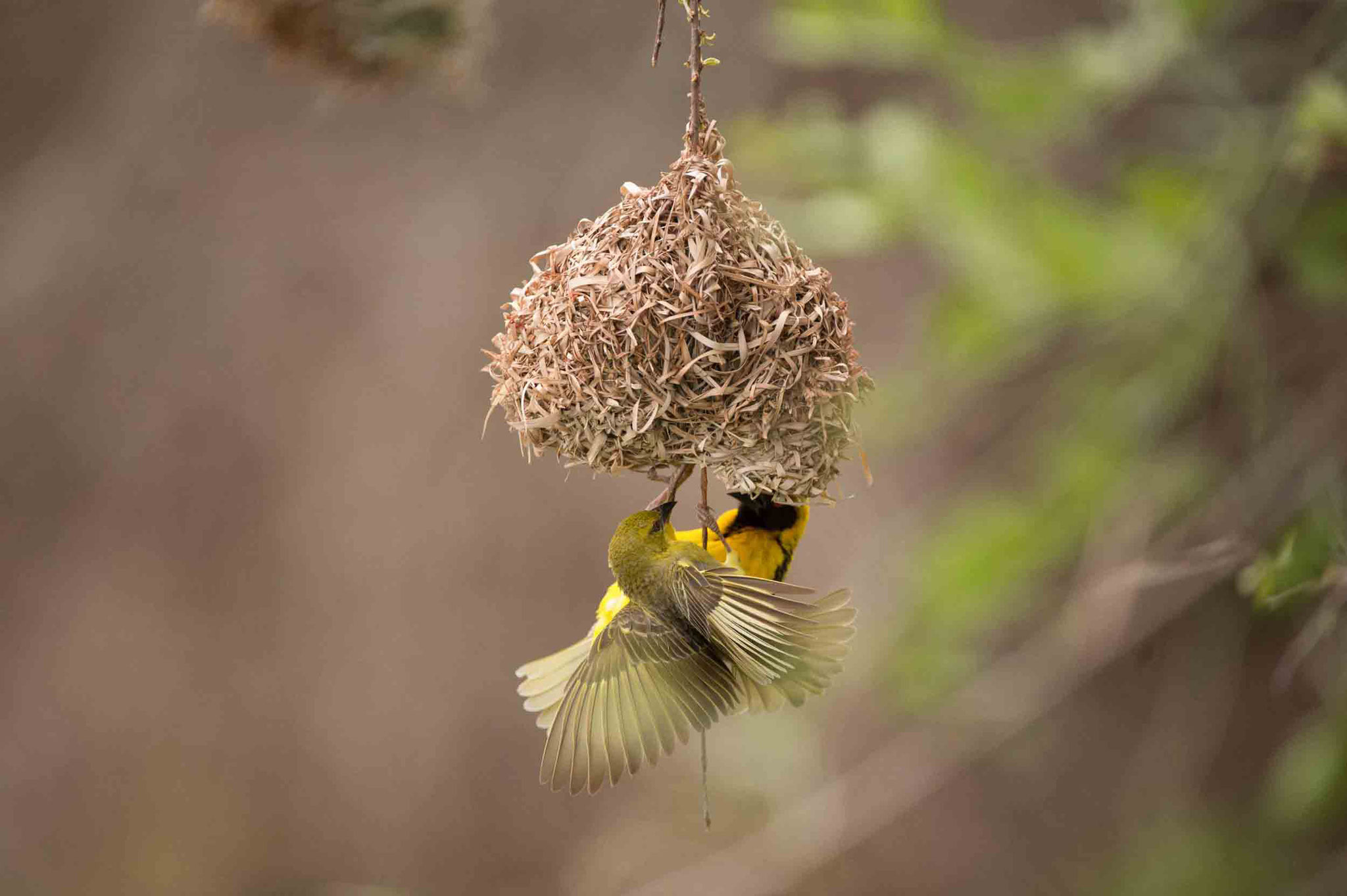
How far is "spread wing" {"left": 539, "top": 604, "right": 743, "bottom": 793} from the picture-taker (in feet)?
4.57

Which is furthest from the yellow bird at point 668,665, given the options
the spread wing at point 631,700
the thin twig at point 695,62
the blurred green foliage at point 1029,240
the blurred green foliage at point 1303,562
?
the blurred green foliage at point 1029,240

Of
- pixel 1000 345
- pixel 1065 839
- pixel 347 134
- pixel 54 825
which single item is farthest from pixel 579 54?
pixel 54 825

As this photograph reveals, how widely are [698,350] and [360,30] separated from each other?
1.38 metres

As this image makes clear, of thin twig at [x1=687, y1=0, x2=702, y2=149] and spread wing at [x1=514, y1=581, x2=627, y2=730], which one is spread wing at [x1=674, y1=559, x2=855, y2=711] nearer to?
spread wing at [x1=514, y1=581, x2=627, y2=730]

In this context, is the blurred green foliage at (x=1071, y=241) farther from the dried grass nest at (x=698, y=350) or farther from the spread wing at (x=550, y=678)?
the spread wing at (x=550, y=678)

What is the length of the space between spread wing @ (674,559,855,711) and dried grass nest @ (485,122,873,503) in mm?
130

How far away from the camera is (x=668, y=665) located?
1404mm

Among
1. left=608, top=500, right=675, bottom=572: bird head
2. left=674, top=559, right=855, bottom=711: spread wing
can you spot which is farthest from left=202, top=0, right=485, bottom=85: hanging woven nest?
left=674, top=559, right=855, bottom=711: spread wing

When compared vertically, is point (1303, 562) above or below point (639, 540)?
below

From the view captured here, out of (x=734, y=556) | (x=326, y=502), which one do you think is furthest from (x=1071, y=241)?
(x=326, y=502)

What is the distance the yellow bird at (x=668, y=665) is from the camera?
131 cm

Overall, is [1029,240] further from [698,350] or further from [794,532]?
[698,350]

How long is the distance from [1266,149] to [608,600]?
1.89 metres

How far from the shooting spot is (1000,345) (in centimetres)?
272
